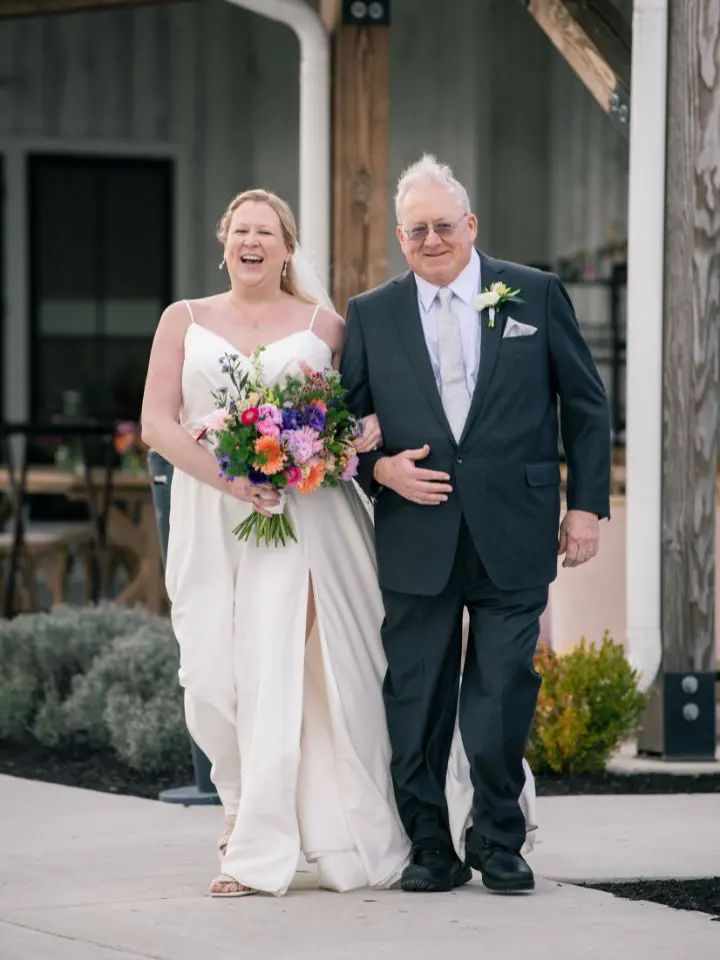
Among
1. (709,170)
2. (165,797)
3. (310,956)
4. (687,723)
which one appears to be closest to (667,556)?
(687,723)

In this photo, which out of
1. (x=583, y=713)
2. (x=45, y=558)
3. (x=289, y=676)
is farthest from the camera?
(x=45, y=558)

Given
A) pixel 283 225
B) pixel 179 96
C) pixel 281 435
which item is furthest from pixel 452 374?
pixel 179 96

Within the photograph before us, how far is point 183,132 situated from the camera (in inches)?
557

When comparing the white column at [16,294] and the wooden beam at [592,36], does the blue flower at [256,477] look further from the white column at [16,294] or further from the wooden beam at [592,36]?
the white column at [16,294]

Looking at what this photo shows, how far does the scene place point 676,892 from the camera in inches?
A: 203

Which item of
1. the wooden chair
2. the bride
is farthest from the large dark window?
the bride

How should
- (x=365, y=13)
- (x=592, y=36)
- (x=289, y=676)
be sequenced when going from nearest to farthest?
(x=289, y=676)
(x=592, y=36)
(x=365, y=13)

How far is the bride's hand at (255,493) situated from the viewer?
5.01 metres

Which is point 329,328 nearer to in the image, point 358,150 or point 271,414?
point 271,414

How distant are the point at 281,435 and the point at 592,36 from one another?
11.6 ft

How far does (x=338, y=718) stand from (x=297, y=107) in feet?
31.1

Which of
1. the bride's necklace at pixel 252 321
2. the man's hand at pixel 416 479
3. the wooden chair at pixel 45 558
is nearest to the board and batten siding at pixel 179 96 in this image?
the wooden chair at pixel 45 558

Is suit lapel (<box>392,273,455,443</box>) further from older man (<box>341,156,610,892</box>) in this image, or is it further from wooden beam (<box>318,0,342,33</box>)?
wooden beam (<box>318,0,342,33</box>)

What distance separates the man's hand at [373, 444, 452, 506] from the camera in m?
5.00
